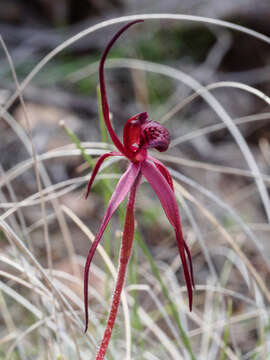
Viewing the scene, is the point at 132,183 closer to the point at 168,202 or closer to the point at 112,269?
the point at 168,202

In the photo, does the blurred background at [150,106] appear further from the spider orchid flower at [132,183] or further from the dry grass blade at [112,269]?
the spider orchid flower at [132,183]

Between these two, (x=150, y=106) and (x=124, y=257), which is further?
(x=150, y=106)

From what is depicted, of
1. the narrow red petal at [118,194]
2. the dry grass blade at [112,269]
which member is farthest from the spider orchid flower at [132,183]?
the dry grass blade at [112,269]

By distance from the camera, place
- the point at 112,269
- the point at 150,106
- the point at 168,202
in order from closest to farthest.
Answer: the point at 168,202, the point at 112,269, the point at 150,106

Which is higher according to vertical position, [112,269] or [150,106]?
[150,106]

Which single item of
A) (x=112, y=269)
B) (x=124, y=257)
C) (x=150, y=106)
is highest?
(x=150, y=106)

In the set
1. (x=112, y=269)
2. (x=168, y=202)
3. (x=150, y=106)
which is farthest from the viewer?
(x=150, y=106)

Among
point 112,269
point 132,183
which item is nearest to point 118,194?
point 132,183
